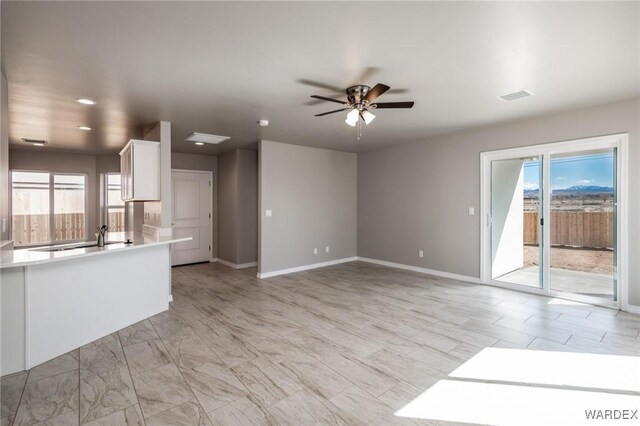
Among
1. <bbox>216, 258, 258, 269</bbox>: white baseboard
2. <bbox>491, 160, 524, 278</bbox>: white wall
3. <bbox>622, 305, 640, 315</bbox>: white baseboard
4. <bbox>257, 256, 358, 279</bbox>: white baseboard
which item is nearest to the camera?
<bbox>622, 305, 640, 315</bbox>: white baseboard

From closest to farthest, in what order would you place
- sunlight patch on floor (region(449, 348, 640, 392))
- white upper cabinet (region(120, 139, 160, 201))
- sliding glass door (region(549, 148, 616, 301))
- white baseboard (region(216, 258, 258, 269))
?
sunlight patch on floor (region(449, 348, 640, 392))
sliding glass door (region(549, 148, 616, 301))
white upper cabinet (region(120, 139, 160, 201))
white baseboard (region(216, 258, 258, 269))

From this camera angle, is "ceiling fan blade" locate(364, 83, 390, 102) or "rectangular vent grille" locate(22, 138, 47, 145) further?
"rectangular vent grille" locate(22, 138, 47, 145)

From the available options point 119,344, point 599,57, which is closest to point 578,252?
point 599,57

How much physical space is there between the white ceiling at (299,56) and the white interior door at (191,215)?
279 centimetres

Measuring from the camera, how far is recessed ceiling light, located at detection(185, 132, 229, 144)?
16.9 ft

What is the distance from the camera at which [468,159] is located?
5.20 metres

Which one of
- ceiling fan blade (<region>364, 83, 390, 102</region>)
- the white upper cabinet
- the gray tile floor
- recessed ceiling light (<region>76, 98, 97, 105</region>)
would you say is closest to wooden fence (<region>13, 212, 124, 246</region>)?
the white upper cabinet

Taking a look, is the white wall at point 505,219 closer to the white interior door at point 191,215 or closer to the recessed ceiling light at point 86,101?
the recessed ceiling light at point 86,101

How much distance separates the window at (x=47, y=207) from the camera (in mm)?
6718

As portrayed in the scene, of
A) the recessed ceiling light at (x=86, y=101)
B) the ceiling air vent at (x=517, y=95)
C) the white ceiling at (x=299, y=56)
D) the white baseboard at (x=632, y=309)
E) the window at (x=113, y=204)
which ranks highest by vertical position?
the ceiling air vent at (x=517, y=95)

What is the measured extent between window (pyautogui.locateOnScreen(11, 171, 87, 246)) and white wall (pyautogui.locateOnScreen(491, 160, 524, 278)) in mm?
8721

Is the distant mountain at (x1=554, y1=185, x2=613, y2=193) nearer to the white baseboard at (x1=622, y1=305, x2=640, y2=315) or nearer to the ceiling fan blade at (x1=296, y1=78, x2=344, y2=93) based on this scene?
the white baseboard at (x1=622, y1=305, x2=640, y2=315)

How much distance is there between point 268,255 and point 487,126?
4.33m

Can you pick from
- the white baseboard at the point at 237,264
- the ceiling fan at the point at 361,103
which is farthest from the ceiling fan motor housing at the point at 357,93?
the white baseboard at the point at 237,264
